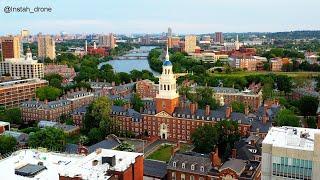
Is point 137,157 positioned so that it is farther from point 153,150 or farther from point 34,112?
point 34,112

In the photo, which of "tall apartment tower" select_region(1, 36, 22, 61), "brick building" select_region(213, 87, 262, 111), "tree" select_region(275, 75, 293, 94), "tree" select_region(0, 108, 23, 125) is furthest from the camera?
"tall apartment tower" select_region(1, 36, 22, 61)

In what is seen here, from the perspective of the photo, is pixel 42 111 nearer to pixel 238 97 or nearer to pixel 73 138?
pixel 73 138

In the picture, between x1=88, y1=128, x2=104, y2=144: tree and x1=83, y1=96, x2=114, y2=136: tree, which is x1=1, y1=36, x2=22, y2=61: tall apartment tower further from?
x1=88, y1=128, x2=104, y2=144: tree


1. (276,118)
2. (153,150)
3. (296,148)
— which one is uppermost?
(296,148)

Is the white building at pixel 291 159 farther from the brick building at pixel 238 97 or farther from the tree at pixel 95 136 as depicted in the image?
the brick building at pixel 238 97

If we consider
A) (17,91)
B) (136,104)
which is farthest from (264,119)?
(17,91)

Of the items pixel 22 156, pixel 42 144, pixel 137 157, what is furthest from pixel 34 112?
pixel 137 157

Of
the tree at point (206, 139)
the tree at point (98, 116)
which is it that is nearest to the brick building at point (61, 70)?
the tree at point (98, 116)

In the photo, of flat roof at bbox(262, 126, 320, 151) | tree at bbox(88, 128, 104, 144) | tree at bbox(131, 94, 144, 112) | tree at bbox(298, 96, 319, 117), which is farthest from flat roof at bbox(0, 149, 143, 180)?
tree at bbox(298, 96, 319, 117)
